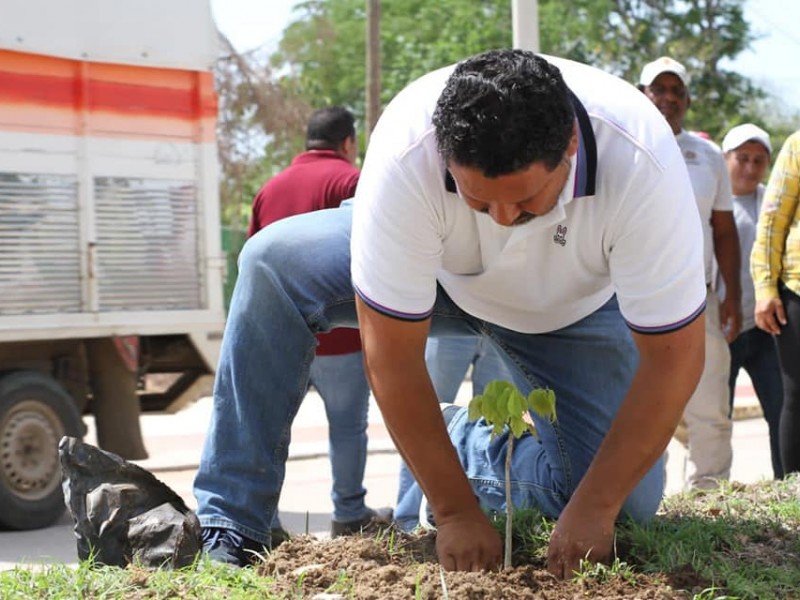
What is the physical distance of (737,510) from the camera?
15.1 ft

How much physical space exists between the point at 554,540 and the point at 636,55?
86.2ft

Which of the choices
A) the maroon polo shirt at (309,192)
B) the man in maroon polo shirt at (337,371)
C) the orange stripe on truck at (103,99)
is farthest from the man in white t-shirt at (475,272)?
Result: the orange stripe on truck at (103,99)

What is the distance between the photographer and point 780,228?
21.4 feet

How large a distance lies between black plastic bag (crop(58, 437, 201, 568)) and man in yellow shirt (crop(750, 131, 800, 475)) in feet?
12.1

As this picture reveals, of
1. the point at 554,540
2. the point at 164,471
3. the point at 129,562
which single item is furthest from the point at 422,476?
the point at 164,471

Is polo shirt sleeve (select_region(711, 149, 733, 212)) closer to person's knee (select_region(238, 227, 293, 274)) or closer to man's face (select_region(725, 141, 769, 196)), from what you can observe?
man's face (select_region(725, 141, 769, 196))


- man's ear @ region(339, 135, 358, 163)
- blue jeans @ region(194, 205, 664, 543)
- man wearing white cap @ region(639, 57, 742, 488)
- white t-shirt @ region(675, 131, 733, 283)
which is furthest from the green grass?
man's ear @ region(339, 135, 358, 163)

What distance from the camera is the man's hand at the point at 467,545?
338cm

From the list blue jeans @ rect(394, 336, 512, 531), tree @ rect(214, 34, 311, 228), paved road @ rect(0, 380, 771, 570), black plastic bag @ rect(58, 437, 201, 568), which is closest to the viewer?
black plastic bag @ rect(58, 437, 201, 568)

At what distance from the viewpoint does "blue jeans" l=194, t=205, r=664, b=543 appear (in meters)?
3.74

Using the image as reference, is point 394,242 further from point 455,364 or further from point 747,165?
point 747,165

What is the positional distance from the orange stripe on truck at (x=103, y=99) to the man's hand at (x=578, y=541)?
524cm

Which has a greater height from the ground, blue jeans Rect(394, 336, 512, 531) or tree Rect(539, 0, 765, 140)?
tree Rect(539, 0, 765, 140)

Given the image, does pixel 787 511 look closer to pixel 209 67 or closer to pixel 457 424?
pixel 457 424
